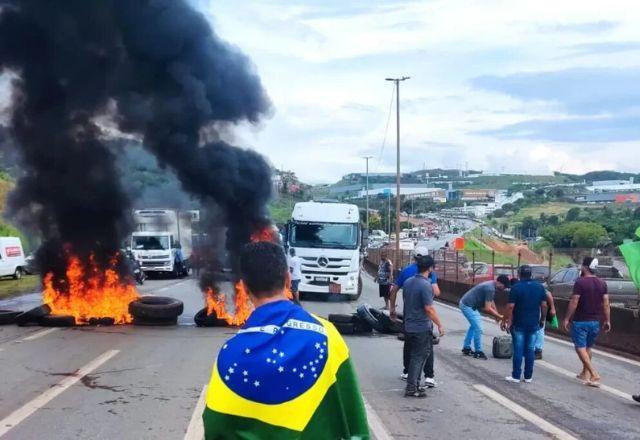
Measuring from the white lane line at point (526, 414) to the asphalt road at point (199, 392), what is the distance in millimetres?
13

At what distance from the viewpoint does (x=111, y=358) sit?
469 inches

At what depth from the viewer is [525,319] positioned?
34.2ft

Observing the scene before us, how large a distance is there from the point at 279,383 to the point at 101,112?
54.5ft

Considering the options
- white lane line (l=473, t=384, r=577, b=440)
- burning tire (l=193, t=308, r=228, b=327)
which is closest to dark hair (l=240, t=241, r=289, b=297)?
white lane line (l=473, t=384, r=577, b=440)

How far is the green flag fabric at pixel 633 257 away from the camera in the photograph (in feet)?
32.4

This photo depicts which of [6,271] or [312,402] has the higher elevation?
[312,402]

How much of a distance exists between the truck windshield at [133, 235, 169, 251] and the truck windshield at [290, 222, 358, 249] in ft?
48.4

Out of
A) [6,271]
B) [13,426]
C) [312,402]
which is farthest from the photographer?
[6,271]

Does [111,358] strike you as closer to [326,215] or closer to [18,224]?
[18,224]

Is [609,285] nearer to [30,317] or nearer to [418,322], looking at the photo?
[418,322]

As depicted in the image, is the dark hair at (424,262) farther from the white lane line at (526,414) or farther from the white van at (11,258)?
the white van at (11,258)

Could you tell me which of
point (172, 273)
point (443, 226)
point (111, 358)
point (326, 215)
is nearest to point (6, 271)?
point (172, 273)

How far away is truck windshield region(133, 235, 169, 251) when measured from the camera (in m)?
39.1

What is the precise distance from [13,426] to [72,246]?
10694mm
